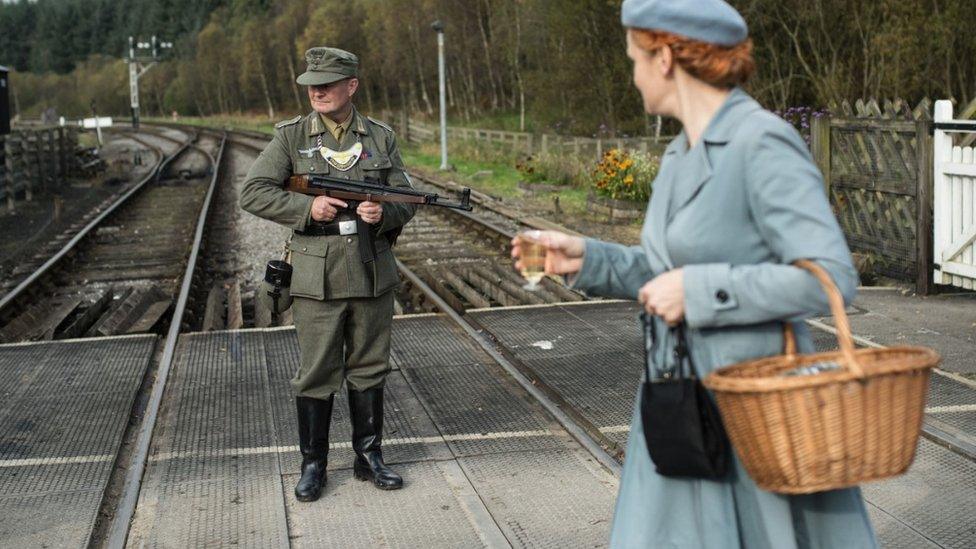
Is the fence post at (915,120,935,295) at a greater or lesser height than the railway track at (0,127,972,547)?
greater

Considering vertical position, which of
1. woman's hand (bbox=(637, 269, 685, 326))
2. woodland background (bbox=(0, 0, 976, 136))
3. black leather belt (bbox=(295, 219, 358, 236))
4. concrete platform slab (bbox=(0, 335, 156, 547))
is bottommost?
concrete platform slab (bbox=(0, 335, 156, 547))

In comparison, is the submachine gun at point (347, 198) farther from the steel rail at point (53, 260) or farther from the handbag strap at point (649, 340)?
the steel rail at point (53, 260)

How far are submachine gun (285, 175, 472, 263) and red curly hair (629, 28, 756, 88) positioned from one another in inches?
94.1

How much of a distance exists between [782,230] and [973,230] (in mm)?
7884

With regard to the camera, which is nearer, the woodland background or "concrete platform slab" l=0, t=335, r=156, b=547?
"concrete platform slab" l=0, t=335, r=156, b=547

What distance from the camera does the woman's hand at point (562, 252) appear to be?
2881mm

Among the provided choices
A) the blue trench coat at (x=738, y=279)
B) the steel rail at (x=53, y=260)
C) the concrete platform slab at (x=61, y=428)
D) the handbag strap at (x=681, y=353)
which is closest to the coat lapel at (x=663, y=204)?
the blue trench coat at (x=738, y=279)

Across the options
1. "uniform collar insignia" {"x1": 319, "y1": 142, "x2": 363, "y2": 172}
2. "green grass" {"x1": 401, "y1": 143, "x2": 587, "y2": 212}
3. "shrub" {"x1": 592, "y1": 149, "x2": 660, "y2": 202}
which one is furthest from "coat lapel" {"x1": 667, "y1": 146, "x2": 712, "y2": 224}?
"green grass" {"x1": 401, "y1": 143, "x2": 587, "y2": 212}

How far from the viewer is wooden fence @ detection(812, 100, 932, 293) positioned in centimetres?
1034

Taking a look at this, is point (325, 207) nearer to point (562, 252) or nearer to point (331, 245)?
point (331, 245)

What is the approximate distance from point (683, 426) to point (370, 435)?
3.07 m

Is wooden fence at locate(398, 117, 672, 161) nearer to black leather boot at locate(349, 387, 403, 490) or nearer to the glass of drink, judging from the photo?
black leather boot at locate(349, 387, 403, 490)

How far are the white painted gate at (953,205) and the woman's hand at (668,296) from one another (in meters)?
7.88

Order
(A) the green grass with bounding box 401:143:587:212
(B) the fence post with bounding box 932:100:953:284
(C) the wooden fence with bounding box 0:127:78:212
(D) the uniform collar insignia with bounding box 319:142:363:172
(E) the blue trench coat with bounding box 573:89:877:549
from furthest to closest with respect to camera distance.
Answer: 1. (C) the wooden fence with bounding box 0:127:78:212
2. (A) the green grass with bounding box 401:143:587:212
3. (B) the fence post with bounding box 932:100:953:284
4. (D) the uniform collar insignia with bounding box 319:142:363:172
5. (E) the blue trench coat with bounding box 573:89:877:549
